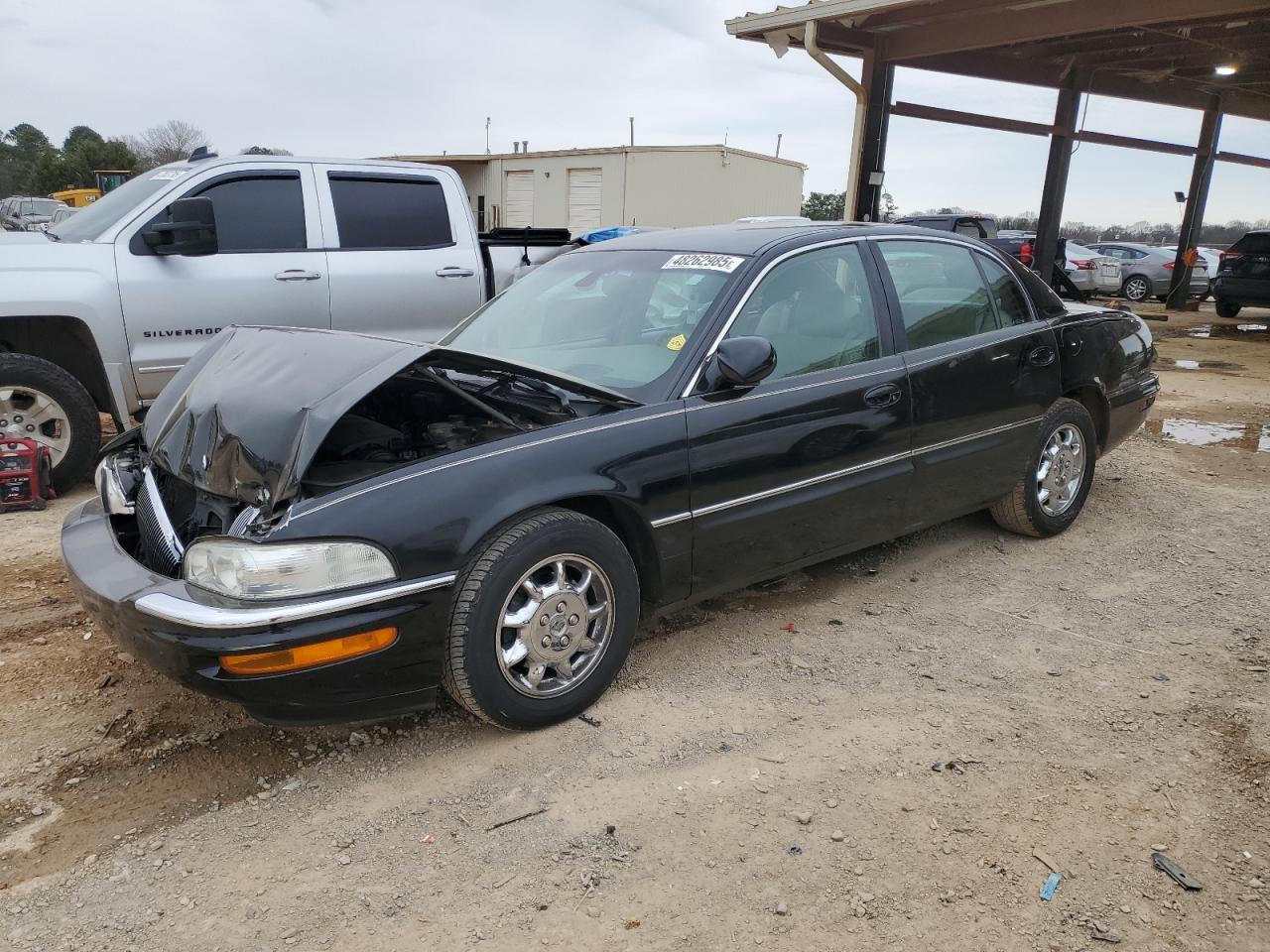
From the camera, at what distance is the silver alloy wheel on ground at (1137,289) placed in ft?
70.6

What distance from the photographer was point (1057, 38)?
12000 millimetres

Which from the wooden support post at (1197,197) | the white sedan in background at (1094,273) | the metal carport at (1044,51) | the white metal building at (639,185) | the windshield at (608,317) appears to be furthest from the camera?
the white metal building at (639,185)

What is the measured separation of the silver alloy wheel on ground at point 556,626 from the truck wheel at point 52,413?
376 cm

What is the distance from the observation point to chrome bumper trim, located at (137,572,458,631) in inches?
98.6

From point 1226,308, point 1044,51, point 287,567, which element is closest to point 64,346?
point 287,567

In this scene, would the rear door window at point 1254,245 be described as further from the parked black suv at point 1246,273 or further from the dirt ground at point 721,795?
the dirt ground at point 721,795

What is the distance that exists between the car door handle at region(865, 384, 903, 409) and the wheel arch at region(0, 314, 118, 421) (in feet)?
14.3

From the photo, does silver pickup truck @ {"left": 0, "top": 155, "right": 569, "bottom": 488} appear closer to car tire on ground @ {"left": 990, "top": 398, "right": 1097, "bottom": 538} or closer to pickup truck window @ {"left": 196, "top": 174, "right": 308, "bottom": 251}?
pickup truck window @ {"left": 196, "top": 174, "right": 308, "bottom": 251}

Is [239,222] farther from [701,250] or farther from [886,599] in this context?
[886,599]

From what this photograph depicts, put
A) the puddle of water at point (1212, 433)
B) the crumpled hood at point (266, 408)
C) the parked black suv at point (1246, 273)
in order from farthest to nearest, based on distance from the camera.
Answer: the parked black suv at point (1246, 273), the puddle of water at point (1212, 433), the crumpled hood at point (266, 408)

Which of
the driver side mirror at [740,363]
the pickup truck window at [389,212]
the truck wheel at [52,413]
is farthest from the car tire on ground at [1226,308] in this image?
the truck wheel at [52,413]

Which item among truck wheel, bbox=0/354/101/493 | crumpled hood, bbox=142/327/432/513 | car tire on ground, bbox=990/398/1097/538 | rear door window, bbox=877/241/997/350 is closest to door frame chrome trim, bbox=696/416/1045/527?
car tire on ground, bbox=990/398/1097/538

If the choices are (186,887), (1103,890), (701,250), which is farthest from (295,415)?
(1103,890)

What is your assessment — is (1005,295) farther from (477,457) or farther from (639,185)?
(639,185)
